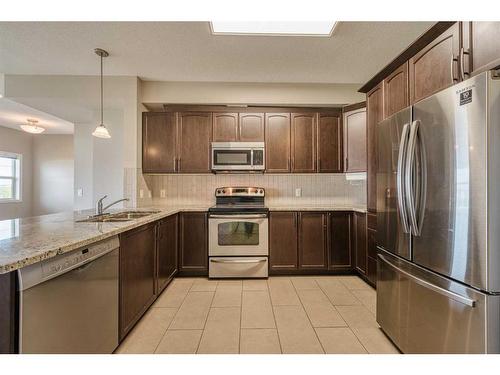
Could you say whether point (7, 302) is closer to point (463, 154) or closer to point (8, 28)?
point (463, 154)

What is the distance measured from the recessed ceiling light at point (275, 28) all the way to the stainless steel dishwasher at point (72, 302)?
2.00m

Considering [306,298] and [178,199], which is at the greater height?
[178,199]

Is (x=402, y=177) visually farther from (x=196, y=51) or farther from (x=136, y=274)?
(x=196, y=51)

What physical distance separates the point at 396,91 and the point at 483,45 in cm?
82

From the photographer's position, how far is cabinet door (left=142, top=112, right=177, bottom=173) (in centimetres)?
344

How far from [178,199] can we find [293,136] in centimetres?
194

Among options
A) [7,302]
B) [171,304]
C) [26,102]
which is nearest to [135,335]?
[171,304]

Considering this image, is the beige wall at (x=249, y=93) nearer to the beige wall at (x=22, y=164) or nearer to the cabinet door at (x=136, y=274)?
the cabinet door at (x=136, y=274)

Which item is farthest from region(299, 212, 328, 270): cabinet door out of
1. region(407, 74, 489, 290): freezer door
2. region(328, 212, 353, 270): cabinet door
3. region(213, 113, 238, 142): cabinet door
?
region(407, 74, 489, 290): freezer door

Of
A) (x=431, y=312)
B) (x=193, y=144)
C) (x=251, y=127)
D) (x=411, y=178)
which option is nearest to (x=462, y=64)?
(x=411, y=178)

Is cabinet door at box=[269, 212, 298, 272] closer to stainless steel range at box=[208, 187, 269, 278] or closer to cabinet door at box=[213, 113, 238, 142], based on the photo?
stainless steel range at box=[208, 187, 269, 278]

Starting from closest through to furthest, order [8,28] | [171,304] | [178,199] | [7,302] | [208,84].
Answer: [7,302] → [8,28] → [171,304] → [208,84] → [178,199]

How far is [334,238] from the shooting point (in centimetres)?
324

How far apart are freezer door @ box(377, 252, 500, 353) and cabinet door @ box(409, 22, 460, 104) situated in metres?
1.18
